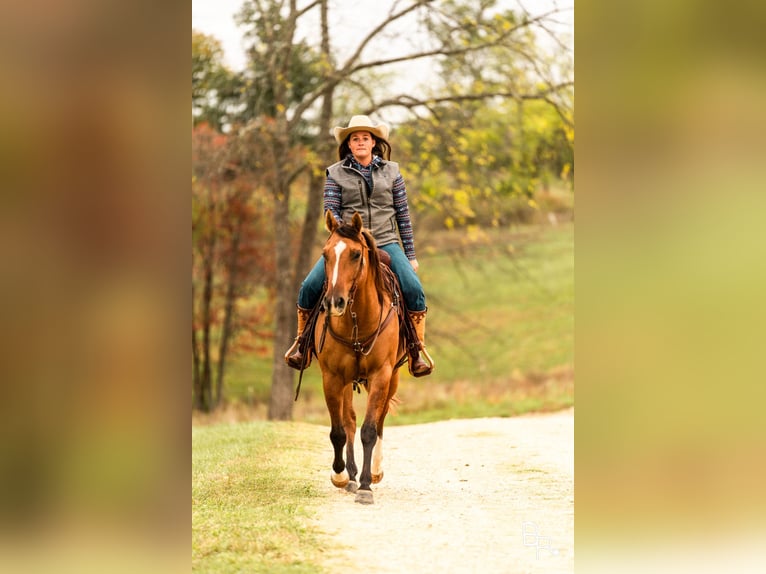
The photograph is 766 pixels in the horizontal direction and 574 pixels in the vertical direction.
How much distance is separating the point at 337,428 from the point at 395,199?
6.89 ft

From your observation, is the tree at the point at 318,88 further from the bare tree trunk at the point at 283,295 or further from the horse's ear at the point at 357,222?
the horse's ear at the point at 357,222

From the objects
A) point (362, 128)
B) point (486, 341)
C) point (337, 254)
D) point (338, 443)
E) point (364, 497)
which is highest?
point (362, 128)

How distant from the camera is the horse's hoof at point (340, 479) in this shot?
24.8 ft

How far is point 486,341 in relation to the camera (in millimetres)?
25531

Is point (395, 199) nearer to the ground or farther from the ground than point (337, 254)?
farther from the ground

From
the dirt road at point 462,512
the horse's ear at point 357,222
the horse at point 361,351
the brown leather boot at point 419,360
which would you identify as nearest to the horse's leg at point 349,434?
the horse at point 361,351

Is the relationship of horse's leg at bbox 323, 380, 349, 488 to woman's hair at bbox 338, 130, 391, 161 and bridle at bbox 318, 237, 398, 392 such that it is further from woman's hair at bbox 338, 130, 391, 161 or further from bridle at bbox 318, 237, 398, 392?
woman's hair at bbox 338, 130, 391, 161

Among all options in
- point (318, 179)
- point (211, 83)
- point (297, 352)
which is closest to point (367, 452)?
point (297, 352)

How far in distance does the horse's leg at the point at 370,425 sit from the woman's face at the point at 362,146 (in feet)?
6.16

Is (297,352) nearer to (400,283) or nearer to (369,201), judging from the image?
(400,283)
